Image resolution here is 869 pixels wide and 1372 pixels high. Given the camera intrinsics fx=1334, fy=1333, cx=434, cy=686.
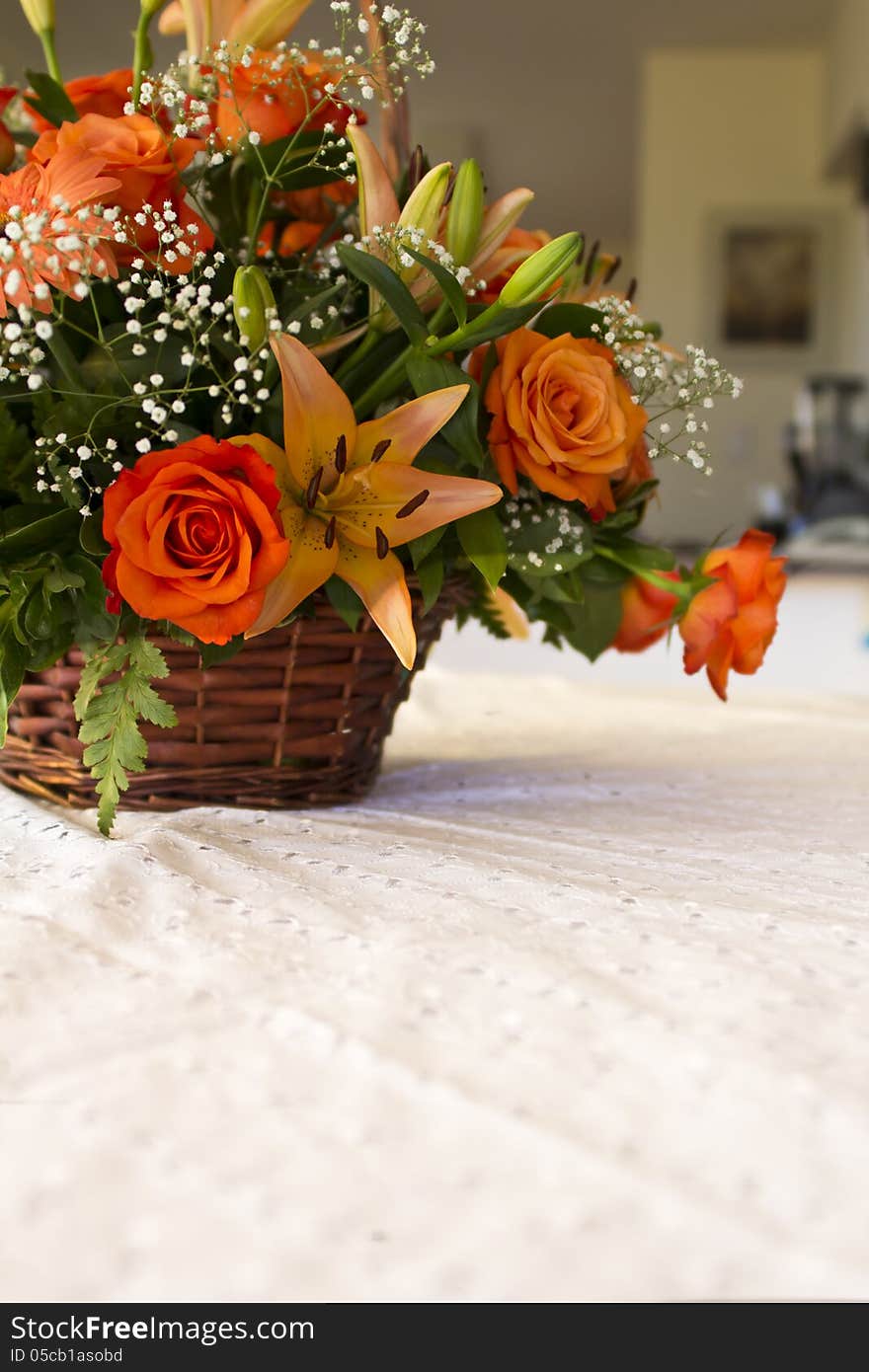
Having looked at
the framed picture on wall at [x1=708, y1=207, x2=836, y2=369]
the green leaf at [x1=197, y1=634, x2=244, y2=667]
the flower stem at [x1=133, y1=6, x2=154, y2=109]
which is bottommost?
the green leaf at [x1=197, y1=634, x2=244, y2=667]

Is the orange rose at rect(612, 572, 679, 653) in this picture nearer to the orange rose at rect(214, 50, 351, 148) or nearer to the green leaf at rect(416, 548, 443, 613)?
the green leaf at rect(416, 548, 443, 613)

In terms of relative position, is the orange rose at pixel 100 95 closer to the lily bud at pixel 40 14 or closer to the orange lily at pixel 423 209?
the lily bud at pixel 40 14

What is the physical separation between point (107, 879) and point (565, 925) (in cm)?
17

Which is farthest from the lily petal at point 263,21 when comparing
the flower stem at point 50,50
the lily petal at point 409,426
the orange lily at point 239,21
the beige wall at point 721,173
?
the beige wall at point 721,173

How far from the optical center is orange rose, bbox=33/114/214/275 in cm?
57

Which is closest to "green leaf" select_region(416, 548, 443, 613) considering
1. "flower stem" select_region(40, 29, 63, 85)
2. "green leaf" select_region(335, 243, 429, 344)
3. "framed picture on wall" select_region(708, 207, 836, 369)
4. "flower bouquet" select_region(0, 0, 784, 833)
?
"flower bouquet" select_region(0, 0, 784, 833)

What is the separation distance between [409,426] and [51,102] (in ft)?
0.89

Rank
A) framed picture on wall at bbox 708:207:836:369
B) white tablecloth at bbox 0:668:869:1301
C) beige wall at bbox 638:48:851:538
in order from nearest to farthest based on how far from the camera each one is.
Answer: white tablecloth at bbox 0:668:869:1301, beige wall at bbox 638:48:851:538, framed picture on wall at bbox 708:207:836:369

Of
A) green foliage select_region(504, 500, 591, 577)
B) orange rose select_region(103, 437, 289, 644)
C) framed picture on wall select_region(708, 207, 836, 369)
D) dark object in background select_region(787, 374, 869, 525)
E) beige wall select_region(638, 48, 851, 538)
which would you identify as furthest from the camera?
framed picture on wall select_region(708, 207, 836, 369)

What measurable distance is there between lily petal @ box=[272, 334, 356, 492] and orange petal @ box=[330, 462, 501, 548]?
0.06ft

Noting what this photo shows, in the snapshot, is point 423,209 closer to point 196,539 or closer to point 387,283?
point 387,283

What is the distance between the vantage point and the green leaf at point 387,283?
55cm
